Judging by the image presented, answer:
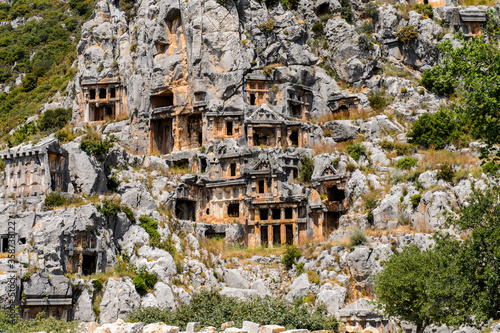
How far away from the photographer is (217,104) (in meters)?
66.9

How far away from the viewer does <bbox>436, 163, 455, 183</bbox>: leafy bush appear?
5031 cm

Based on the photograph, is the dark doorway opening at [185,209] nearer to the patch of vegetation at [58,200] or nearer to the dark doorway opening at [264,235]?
the dark doorway opening at [264,235]

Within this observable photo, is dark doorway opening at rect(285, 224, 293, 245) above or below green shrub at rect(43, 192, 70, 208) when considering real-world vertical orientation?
below

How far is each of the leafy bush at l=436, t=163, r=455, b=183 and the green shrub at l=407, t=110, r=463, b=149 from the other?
8521 millimetres

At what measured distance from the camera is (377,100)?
69312 mm

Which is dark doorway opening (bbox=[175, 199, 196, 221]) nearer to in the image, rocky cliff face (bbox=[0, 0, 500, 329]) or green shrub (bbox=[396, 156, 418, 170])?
rocky cliff face (bbox=[0, 0, 500, 329])

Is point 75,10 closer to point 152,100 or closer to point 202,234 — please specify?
point 152,100

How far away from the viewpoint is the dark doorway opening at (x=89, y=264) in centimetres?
4722

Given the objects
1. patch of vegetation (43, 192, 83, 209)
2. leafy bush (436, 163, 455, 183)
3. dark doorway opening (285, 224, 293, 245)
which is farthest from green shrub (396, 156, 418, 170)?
patch of vegetation (43, 192, 83, 209)

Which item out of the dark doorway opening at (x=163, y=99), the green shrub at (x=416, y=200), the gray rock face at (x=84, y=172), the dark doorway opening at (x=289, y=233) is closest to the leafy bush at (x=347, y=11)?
the dark doorway opening at (x=163, y=99)

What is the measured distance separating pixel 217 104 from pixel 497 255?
45.4 metres

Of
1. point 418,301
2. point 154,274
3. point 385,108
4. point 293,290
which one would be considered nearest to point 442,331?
point 418,301

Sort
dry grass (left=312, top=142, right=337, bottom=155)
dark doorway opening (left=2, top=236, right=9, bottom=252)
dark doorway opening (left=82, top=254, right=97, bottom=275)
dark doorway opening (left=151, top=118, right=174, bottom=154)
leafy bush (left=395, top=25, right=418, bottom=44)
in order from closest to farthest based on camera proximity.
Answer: dark doorway opening (left=2, top=236, right=9, bottom=252), dark doorway opening (left=82, top=254, right=97, bottom=275), dry grass (left=312, top=142, right=337, bottom=155), dark doorway opening (left=151, top=118, right=174, bottom=154), leafy bush (left=395, top=25, right=418, bottom=44)

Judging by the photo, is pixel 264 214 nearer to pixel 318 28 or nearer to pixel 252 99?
pixel 252 99
